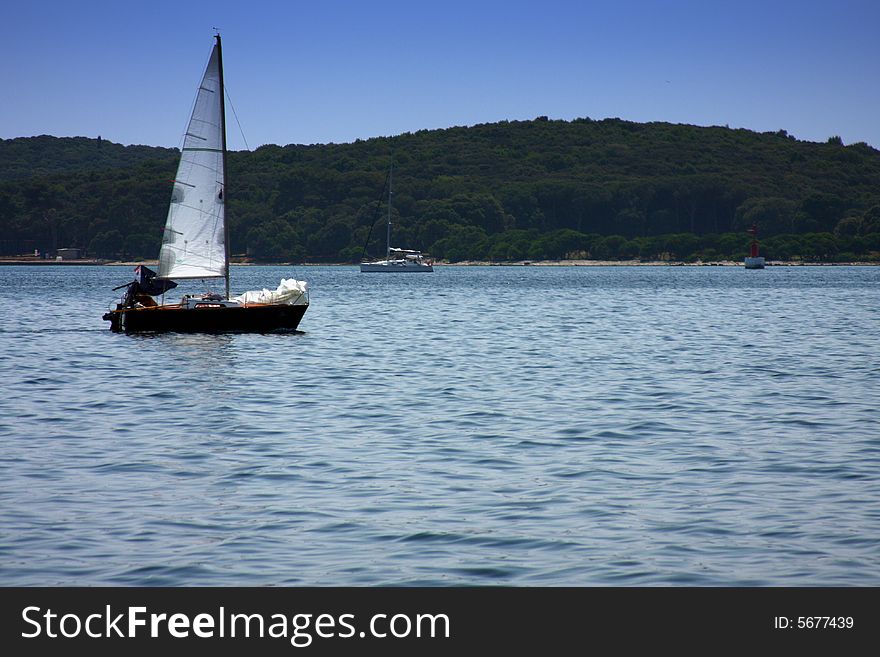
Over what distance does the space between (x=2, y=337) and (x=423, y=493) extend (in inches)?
1689

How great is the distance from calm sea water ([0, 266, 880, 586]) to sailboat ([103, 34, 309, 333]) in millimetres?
8116

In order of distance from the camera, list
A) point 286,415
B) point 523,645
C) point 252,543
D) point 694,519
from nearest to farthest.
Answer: point 523,645, point 252,543, point 694,519, point 286,415

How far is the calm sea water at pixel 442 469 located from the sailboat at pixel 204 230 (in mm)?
8116

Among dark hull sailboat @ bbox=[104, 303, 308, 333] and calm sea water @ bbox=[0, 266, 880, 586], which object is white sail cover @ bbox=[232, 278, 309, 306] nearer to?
dark hull sailboat @ bbox=[104, 303, 308, 333]

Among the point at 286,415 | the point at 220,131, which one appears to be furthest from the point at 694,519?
the point at 220,131

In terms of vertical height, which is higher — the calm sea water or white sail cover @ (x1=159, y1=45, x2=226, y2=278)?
white sail cover @ (x1=159, y1=45, x2=226, y2=278)

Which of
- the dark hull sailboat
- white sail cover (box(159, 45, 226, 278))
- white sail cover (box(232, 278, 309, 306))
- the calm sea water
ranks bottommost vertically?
the calm sea water

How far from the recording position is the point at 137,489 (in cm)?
1875

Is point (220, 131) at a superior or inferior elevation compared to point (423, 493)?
superior

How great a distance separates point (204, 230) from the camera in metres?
54.3

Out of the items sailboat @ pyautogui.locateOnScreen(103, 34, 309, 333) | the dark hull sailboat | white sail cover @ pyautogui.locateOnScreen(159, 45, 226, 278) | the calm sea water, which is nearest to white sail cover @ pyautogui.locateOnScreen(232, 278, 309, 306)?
sailboat @ pyautogui.locateOnScreen(103, 34, 309, 333)

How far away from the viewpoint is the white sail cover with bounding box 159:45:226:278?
54219mm

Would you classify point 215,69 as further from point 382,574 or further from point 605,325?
point 382,574

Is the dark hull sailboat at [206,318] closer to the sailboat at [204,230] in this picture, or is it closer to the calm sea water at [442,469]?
the sailboat at [204,230]
